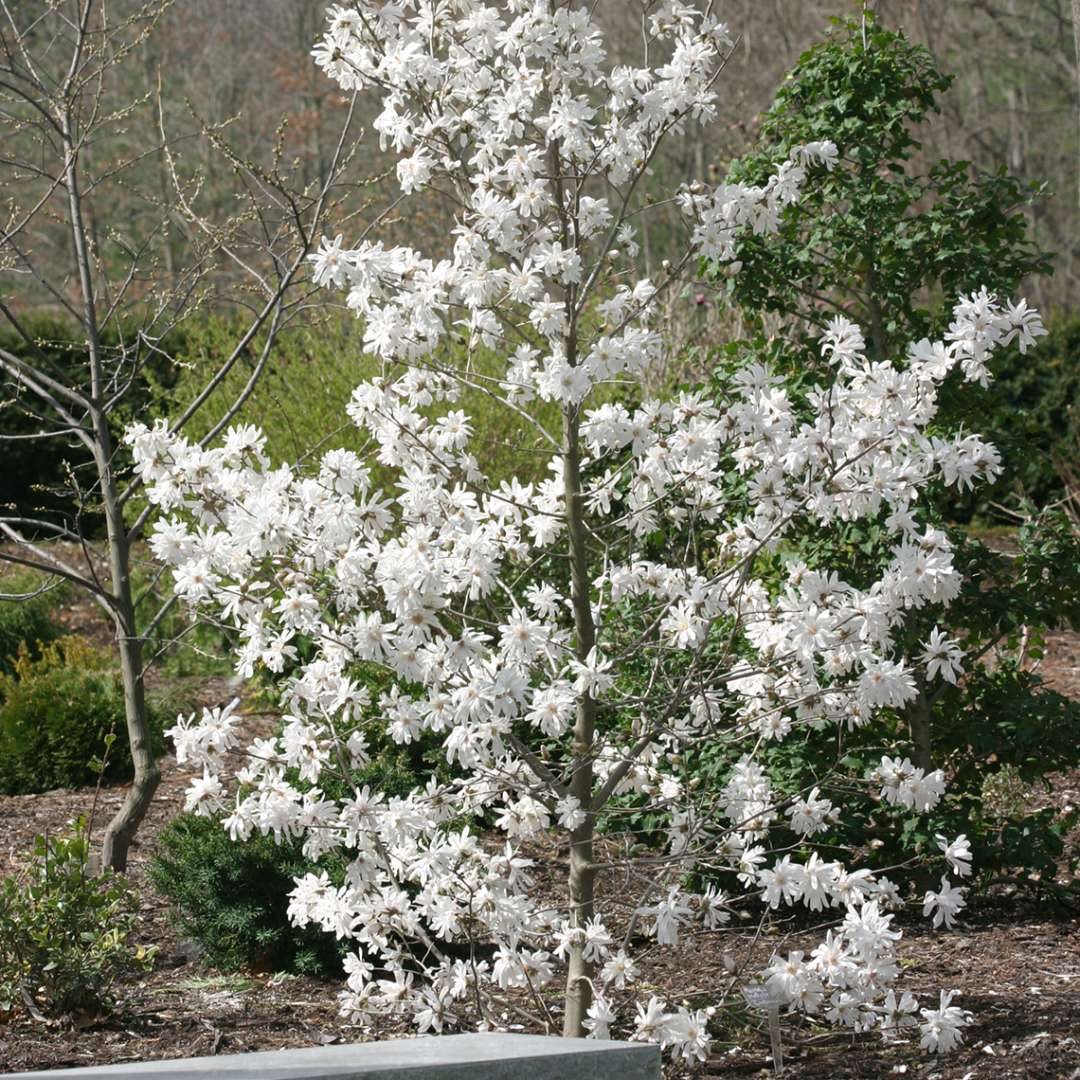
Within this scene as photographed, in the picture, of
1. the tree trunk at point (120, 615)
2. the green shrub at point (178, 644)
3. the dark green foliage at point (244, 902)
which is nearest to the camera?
the dark green foliage at point (244, 902)

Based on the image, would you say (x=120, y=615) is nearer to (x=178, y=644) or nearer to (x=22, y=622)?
(x=178, y=644)

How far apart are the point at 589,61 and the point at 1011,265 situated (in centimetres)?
209

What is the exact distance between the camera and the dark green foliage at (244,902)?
4316 mm

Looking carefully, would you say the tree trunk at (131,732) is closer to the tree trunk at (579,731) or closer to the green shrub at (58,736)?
the green shrub at (58,736)

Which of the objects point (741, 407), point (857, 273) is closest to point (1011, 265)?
point (857, 273)

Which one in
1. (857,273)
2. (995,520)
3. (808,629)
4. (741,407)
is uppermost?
(995,520)

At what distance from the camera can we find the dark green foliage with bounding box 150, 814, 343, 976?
432 cm

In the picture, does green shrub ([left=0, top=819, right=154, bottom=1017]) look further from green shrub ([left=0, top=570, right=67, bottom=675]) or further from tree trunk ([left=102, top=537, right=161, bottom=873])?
green shrub ([left=0, top=570, right=67, bottom=675])

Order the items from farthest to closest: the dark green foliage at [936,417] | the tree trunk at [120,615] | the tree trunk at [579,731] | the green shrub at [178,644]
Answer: the green shrub at [178,644] < the tree trunk at [120,615] < the dark green foliage at [936,417] < the tree trunk at [579,731]

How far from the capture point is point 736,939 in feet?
15.2

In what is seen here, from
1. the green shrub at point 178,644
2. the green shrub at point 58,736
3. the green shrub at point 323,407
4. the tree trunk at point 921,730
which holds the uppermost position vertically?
the green shrub at point 323,407

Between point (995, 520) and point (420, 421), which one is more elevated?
point (995, 520)

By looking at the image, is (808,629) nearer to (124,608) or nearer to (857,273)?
(857,273)

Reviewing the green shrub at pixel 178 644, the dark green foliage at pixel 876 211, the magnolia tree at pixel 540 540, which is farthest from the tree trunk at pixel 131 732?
the green shrub at pixel 178 644
